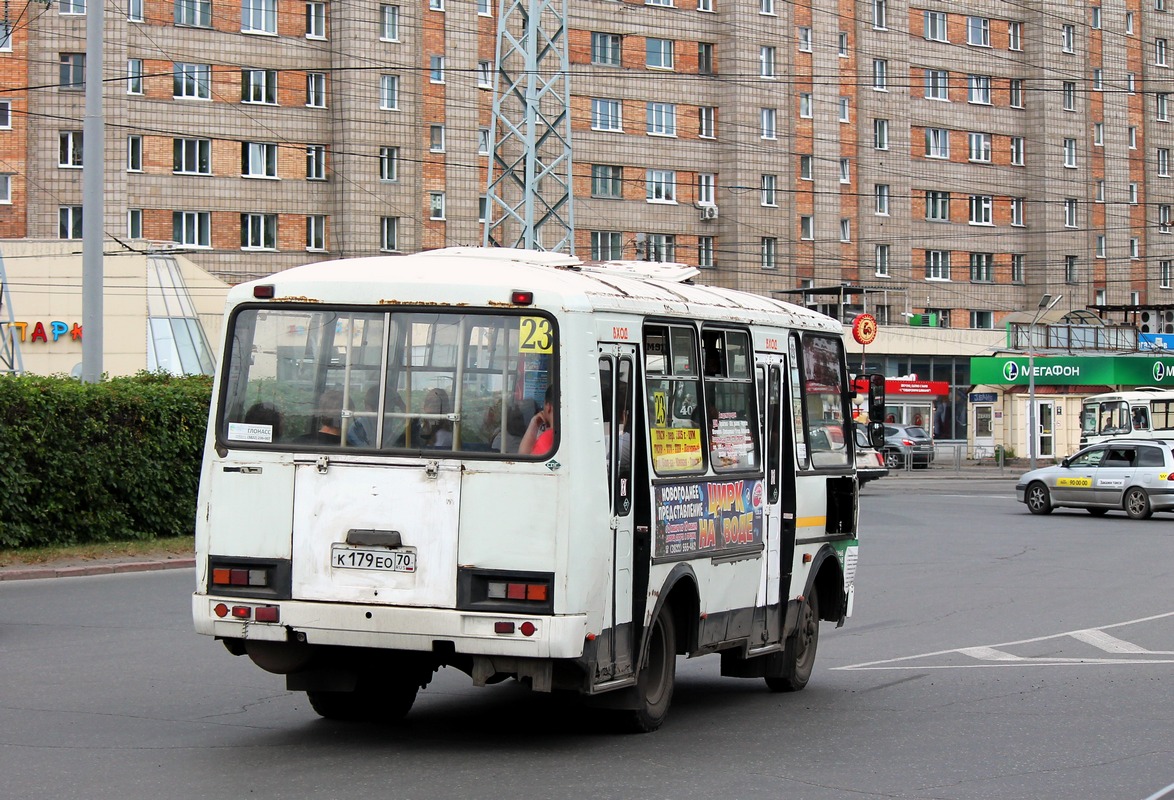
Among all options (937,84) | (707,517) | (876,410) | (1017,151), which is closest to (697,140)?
(937,84)

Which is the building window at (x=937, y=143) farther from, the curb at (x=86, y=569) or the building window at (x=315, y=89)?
the curb at (x=86, y=569)

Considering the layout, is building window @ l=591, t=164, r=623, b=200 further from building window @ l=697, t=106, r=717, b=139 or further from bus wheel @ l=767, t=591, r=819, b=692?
bus wheel @ l=767, t=591, r=819, b=692

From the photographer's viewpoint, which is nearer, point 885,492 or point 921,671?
point 921,671

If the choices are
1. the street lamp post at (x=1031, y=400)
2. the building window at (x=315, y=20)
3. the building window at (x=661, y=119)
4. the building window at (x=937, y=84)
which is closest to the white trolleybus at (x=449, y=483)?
the building window at (x=315, y=20)

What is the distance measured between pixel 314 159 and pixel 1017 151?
3544 cm

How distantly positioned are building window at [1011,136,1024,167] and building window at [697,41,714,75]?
17.9 meters

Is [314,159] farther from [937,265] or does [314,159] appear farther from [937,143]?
[937,143]

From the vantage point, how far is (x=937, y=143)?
7356cm

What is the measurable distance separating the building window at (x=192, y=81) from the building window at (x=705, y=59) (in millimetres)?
20449

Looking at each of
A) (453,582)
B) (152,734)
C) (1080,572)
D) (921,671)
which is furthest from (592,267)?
(1080,572)

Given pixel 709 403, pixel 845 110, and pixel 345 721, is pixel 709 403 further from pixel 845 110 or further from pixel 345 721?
pixel 845 110

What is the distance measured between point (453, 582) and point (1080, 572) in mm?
15408

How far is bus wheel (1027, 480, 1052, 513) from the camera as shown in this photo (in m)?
34.7

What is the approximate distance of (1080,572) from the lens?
2177cm
